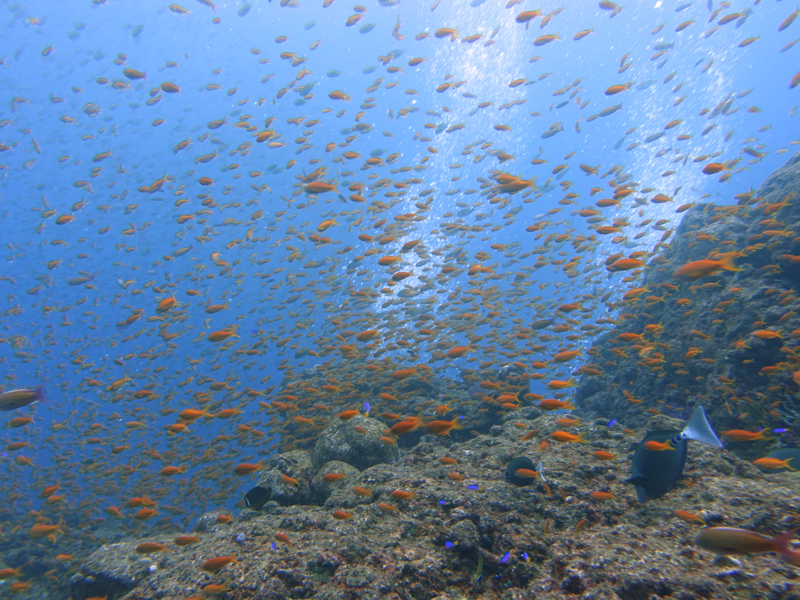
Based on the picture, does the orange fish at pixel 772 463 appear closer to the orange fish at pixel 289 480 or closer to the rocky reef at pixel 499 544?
the rocky reef at pixel 499 544

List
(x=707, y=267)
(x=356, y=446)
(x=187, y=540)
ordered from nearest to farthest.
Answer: (x=707, y=267), (x=187, y=540), (x=356, y=446)

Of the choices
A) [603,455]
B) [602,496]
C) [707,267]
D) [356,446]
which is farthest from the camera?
[356,446]

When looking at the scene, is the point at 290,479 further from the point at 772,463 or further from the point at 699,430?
the point at 772,463

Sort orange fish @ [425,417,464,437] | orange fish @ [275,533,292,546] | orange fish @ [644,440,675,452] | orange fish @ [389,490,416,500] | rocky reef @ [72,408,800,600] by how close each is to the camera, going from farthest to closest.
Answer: orange fish @ [425,417,464,437]
orange fish @ [389,490,416,500]
orange fish @ [275,533,292,546]
orange fish @ [644,440,675,452]
rocky reef @ [72,408,800,600]

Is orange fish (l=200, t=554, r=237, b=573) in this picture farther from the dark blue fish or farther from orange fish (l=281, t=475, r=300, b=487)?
the dark blue fish

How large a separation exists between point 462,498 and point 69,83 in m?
51.2

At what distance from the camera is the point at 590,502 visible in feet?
12.1

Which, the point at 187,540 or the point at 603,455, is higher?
the point at 603,455

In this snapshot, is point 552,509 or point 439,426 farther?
point 439,426

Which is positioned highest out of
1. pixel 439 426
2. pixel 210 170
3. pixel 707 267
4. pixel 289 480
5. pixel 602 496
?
pixel 210 170

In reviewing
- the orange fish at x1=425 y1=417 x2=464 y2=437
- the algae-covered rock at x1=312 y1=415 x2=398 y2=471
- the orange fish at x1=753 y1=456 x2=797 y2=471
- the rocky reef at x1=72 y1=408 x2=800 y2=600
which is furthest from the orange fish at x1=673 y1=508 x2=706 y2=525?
the algae-covered rock at x1=312 y1=415 x2=398 y2=471

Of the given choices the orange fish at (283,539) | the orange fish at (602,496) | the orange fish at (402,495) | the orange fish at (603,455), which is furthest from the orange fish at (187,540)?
the orange fish at (603,455)

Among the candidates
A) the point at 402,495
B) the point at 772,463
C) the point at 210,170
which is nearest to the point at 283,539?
the point at 402,495

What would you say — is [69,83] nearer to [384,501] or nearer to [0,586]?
[0,586]
